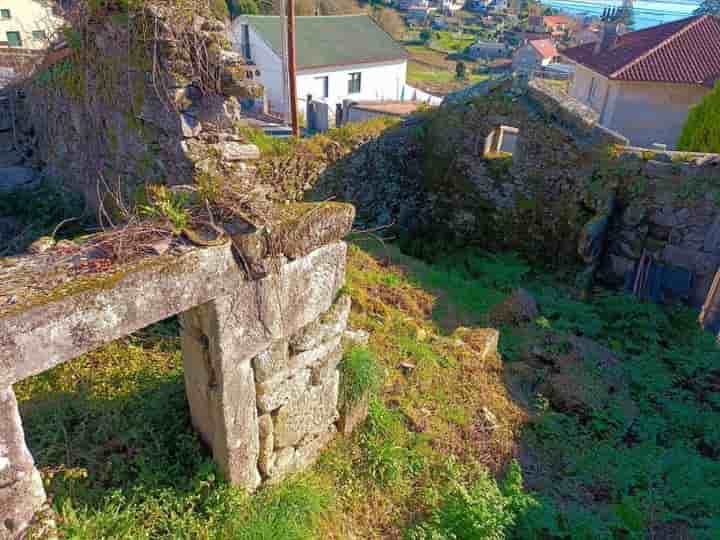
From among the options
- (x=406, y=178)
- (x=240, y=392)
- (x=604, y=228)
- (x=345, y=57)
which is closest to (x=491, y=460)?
(x=240, y=392)

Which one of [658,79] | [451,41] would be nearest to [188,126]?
[658,79]

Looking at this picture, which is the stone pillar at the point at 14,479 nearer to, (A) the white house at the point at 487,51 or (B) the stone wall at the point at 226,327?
(B) the stone wall at the point at 226,327

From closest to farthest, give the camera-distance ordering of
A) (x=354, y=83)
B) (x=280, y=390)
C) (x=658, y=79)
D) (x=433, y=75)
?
(x=280, y=390), (x=658, y=79), (x=354, y=83), (x=433, y=75)

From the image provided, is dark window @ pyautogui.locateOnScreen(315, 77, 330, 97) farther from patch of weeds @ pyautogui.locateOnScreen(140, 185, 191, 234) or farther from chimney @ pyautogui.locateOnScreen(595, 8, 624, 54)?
patch of weeds @ pyautogui.locateOnScreen(140, 185, 191, 234)

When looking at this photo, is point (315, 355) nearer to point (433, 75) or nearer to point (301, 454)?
point (301, 454)

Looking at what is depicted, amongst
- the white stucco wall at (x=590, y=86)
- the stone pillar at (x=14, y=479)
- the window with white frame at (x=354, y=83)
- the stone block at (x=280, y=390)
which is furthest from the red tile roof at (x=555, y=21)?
the stone pillar at (x=14, y=479)

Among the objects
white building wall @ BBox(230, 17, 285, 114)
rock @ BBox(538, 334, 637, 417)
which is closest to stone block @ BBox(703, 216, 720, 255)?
rock @ BBox(538, 334, 637, 417)
